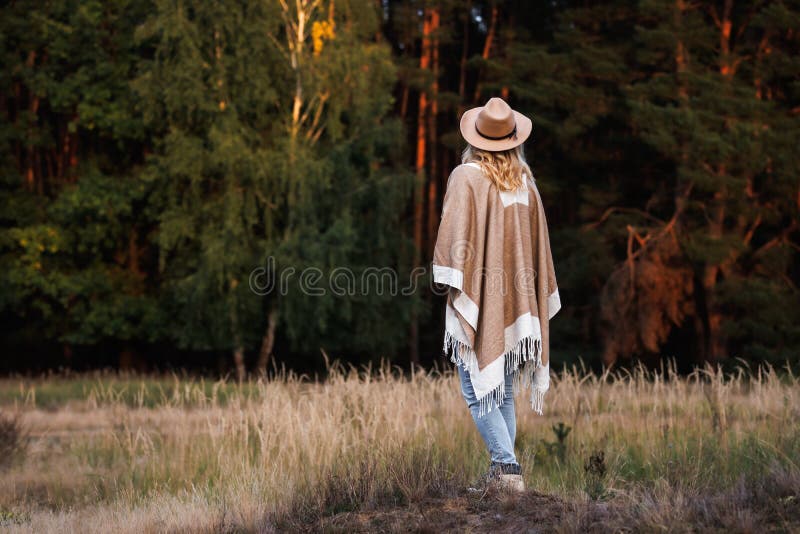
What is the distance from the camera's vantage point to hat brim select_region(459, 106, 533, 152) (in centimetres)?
512

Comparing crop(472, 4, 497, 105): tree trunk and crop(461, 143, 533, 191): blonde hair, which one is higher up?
crop(472, 4, 497, 105): tree trunk

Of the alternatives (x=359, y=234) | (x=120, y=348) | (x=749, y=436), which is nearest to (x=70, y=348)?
(x=120, y=348)

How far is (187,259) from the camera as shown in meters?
22.1

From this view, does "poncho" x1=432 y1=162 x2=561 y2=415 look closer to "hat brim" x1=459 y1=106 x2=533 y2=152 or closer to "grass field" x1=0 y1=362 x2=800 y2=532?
"hat brim" x1=459 y1=106 x2=533 y2=152

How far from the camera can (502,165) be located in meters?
5.13

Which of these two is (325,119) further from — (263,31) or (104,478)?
(104,478)

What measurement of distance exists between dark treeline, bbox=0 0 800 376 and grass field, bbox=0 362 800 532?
412 inches

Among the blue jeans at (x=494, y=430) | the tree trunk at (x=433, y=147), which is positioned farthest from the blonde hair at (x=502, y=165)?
the tree trunk at (x=433, y=147)

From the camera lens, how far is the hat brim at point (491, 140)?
5.12m

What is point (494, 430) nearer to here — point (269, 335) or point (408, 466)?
point (408, 466)

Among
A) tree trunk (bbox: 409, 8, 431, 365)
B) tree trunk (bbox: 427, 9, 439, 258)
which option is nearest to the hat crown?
tree trunk (bbox: 409, 8, 431, 365)

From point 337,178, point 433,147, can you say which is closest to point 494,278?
point 337,178

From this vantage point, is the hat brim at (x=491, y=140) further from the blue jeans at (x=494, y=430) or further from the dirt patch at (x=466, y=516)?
the dirt patch at (x=466, y=516)

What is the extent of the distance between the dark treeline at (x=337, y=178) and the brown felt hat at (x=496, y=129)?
573 inches
